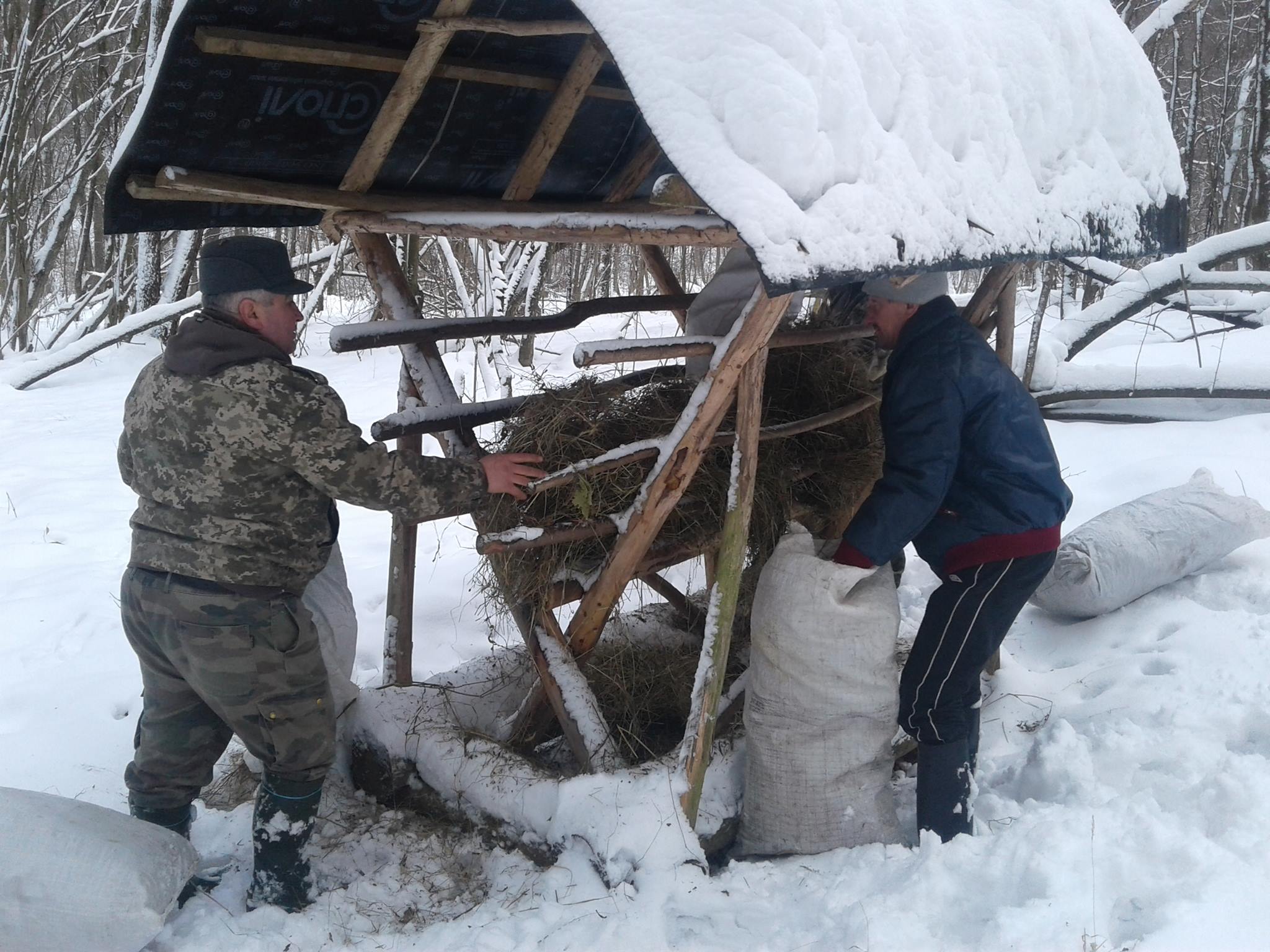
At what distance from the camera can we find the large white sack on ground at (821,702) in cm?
305

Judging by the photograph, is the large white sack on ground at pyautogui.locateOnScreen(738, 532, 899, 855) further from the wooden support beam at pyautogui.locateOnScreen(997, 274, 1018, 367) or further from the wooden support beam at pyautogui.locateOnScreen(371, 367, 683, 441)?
the wooden support beam at pyautogui.locateOnScreen(997, 274, 1018, 367)

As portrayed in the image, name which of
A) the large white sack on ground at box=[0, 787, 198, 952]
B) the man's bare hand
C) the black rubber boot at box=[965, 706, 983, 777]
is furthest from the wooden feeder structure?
the large white sack on ground at box=[0, 787, 198, 952]

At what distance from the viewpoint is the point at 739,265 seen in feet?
11.3

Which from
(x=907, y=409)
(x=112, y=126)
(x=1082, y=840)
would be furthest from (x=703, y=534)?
(x=112, y=126)

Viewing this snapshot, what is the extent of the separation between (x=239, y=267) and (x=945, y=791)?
8.97 ft

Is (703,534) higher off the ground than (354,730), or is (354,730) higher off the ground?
(703,534)

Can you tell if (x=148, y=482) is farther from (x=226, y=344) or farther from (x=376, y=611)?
(x=376, y=611)

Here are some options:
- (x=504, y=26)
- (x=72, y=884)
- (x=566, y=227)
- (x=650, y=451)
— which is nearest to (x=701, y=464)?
(x=650, y=451)

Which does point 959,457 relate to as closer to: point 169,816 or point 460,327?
point 460,327

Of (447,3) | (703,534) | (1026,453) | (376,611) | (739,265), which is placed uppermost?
(447,3)

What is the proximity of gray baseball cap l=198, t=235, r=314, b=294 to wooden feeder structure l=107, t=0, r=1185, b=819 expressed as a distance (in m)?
0.46

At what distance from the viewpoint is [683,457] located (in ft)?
9.37

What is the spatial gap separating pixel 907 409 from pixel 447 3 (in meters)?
1.87

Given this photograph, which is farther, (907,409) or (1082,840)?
(907,409)
